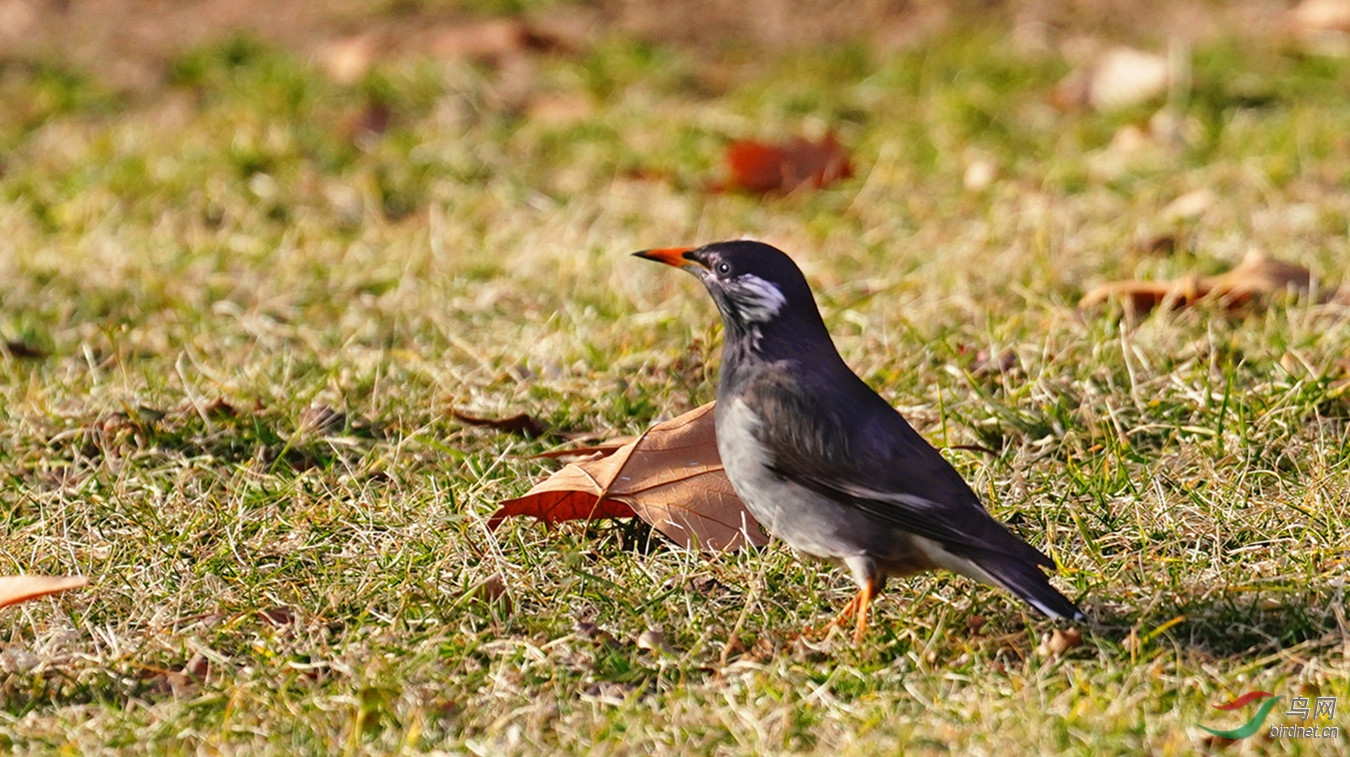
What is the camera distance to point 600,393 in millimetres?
4918

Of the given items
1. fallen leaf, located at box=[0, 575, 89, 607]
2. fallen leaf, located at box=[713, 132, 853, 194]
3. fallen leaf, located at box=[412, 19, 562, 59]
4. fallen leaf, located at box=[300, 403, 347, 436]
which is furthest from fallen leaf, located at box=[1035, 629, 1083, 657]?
fallen leaf, located at box=[412, 19, 562, 59]

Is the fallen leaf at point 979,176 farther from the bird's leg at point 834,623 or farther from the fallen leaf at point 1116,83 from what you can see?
the bird's leg at point 834,623

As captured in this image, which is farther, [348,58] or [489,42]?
[489,42]

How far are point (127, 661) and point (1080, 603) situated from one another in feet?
6.56

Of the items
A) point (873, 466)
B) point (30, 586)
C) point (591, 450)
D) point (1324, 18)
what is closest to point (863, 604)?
point (873, 466)

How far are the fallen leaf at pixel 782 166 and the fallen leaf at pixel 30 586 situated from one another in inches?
159

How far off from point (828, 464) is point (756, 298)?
0.51 metres

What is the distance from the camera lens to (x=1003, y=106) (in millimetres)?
7797

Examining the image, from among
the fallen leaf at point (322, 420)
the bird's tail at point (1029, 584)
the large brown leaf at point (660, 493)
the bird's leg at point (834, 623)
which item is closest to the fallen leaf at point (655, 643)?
the bird's leg at point (834, 623)

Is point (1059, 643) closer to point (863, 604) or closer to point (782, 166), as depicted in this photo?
point (863, 604)

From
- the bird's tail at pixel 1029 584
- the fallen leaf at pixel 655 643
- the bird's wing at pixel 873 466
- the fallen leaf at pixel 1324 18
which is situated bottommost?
the fallen leaf at pixel 655 643

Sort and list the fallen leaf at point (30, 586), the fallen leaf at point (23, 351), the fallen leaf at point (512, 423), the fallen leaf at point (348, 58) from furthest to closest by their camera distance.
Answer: the fallen leaf at point (348, 58), the fallen leaf at point (23, 351), the fallen leaf at point (512, 423), the fallen leaf at point (30, 586)

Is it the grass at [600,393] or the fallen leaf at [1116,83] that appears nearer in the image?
the grass at [600,393]

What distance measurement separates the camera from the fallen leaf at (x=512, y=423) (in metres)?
4.64
